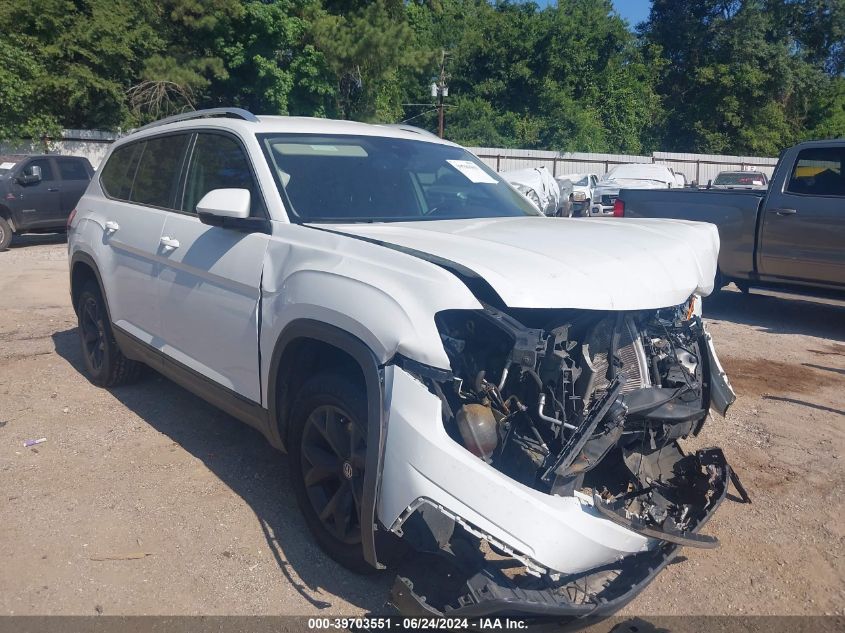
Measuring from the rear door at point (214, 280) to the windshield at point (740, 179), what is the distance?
2315cm

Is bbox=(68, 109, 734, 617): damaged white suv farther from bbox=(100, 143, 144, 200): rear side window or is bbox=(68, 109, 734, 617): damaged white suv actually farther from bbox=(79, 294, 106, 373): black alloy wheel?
bbox=(79, 294, 106, 373): black alloy wheel

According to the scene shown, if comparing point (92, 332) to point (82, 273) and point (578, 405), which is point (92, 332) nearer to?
point (82, 273)

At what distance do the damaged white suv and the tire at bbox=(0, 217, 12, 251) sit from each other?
1211cm

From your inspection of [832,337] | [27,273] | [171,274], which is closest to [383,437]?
[171,274]

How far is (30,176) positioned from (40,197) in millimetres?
471

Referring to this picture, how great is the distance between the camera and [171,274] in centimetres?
444

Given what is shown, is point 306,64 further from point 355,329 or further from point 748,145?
point 748,145

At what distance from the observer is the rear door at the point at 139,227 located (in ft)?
15.5

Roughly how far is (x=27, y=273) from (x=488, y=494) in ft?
36.8

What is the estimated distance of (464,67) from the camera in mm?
44875

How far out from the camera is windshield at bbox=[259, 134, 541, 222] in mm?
3955

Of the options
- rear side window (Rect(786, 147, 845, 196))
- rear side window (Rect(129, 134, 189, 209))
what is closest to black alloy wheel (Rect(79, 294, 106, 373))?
rear side window (Rect(129, 134, 189, 209))

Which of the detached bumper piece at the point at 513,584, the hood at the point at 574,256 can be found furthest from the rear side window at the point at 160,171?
the detached bumper piece at the point at 513,584

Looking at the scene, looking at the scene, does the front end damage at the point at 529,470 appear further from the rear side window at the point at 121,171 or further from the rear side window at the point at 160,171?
the rear side window at the point at 121,171
